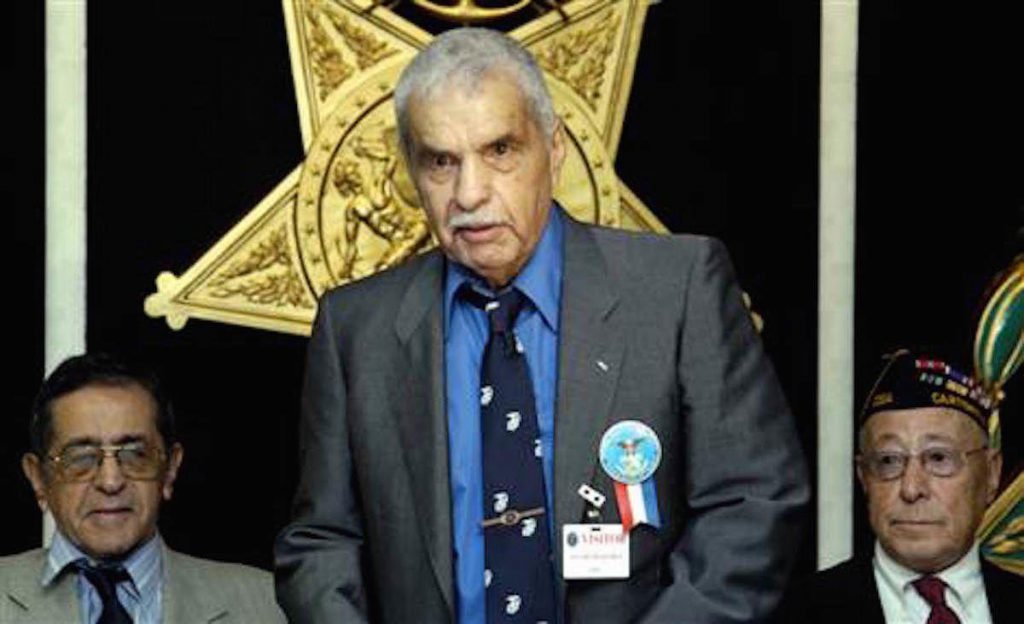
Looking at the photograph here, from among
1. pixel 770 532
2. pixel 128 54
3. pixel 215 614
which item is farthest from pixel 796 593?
pixel 128 54

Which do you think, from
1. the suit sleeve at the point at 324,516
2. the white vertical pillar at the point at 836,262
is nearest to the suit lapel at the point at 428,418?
the suit sleeve at the point at 324,516

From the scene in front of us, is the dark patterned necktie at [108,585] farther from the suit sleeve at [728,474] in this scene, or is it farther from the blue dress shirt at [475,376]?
the suit sleeve at [728,474]

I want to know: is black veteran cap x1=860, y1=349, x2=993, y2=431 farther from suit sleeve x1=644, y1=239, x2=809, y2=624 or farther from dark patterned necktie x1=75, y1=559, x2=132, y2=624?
dark patterned necktie x1=75, y1=559, x2=132, y2=624

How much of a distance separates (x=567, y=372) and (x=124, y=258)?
55.9 inches

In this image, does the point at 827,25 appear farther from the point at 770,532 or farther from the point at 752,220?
the point at 770,532

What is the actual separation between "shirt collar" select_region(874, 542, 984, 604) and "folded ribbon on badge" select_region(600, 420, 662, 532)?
2.38 ft

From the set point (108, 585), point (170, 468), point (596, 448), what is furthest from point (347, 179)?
point (596, 448)

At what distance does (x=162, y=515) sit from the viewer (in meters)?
5.21

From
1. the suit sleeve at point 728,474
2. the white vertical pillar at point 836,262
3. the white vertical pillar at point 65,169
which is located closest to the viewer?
the suit sleeve at point 728,474

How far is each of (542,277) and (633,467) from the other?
336 mm

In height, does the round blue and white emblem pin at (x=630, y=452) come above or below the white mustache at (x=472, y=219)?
below

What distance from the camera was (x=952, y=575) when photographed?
4535 millimetres

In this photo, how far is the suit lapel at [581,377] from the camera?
13.0 ft

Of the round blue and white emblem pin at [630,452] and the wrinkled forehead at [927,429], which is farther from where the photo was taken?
the wrinkled forehead at [927,429]
